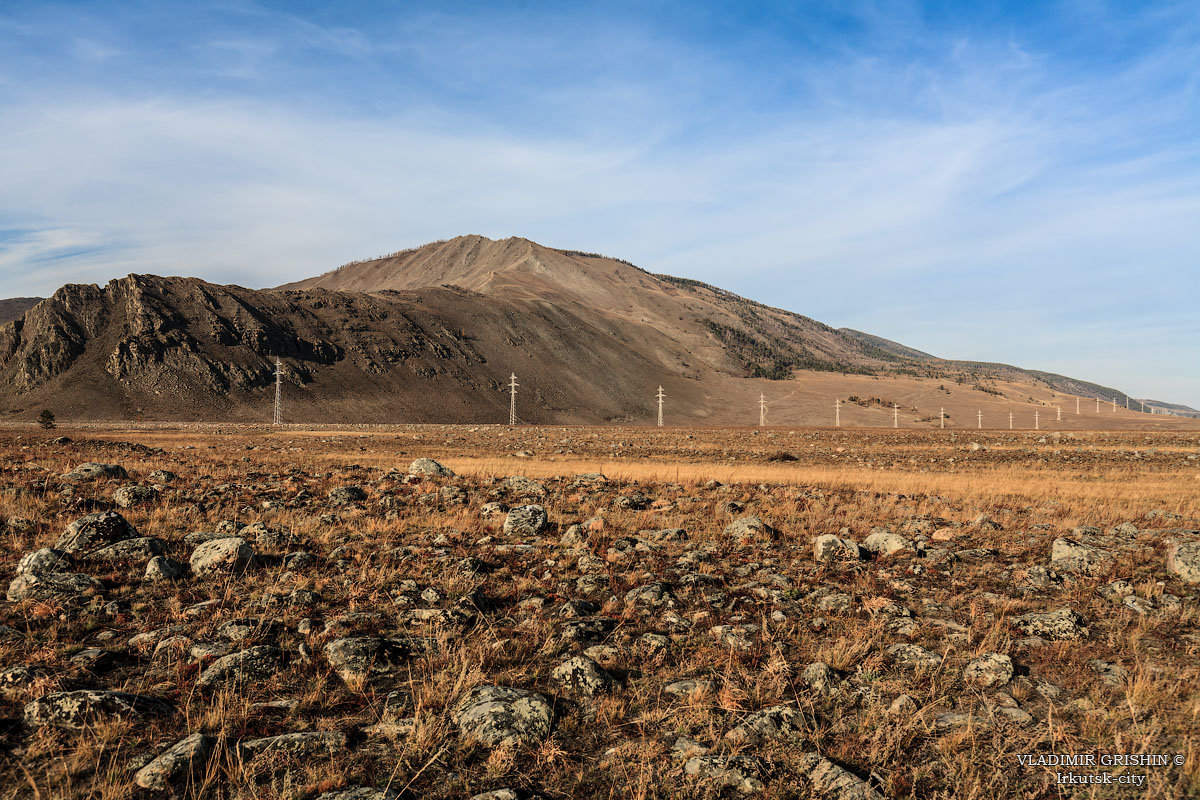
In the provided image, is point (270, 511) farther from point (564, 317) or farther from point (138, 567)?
point (564, 317)

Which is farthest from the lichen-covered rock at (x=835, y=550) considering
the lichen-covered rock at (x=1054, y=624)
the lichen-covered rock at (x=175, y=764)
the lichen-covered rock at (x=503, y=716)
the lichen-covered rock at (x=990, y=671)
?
the lichen-covered rock at (x=175, y=764)

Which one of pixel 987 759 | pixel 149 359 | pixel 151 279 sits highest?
pixel 151 279

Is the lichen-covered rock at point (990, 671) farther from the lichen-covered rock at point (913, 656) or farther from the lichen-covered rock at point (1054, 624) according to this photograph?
the lichen-covered rock at point (1054, 624)

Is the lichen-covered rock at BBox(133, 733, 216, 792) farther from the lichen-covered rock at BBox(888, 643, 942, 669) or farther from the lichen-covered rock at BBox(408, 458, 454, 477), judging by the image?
the lichen-covered rock at BBox(408, 458, 454, 477)

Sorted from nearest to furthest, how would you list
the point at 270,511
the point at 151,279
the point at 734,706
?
the point at 734,706 → the point at 270,511 → the point at 151,279

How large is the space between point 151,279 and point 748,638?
496 ft

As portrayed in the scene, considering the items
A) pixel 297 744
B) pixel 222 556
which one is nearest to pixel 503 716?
pixel 297 744

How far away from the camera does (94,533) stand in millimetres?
9836

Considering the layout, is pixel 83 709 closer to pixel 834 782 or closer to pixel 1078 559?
pixel 834 782

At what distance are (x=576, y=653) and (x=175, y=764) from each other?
3.78m

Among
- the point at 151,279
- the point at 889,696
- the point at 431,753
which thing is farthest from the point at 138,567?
the point at 151,279

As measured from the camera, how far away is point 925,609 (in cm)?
839

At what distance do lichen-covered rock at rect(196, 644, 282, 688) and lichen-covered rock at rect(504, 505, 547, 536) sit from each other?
21.7ft

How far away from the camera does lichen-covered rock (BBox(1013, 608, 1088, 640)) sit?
7285 mm
